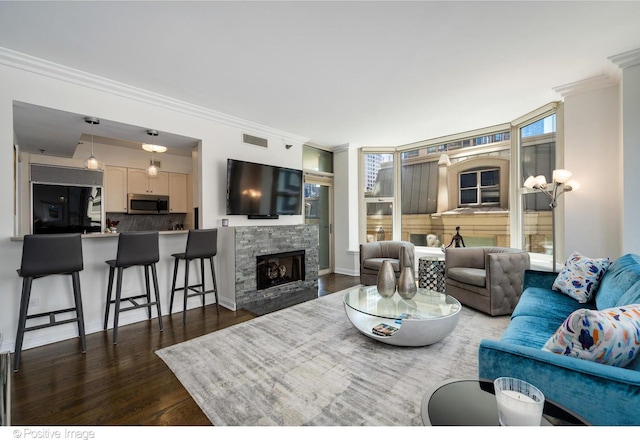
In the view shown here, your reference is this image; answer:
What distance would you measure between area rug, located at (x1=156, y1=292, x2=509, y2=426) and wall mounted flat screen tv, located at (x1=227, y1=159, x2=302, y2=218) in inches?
69.7

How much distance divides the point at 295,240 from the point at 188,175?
3.03 meters

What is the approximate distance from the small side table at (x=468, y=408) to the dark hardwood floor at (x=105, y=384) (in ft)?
4.21

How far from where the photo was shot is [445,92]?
3260 mm

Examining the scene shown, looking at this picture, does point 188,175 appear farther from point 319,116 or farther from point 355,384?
point 355,384

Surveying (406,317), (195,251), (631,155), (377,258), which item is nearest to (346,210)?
(377,258)

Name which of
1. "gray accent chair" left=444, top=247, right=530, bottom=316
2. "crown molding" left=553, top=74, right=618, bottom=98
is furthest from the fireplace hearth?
"crown molding" left=553, top=74, right=618, bottom=98

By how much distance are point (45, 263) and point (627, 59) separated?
5556mm

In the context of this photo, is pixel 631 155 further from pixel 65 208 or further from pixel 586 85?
pixel 65 208

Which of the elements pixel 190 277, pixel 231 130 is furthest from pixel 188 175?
pixel 190 277

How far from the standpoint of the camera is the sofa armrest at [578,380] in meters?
0.93

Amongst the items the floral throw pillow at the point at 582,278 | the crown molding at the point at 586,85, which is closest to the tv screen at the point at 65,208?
the floral throw pillow at the point at 582,278

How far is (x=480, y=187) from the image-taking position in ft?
15.7

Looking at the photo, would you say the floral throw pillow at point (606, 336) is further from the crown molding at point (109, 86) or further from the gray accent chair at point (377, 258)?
the crown molding at point (109, 86)

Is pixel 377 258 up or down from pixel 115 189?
down
